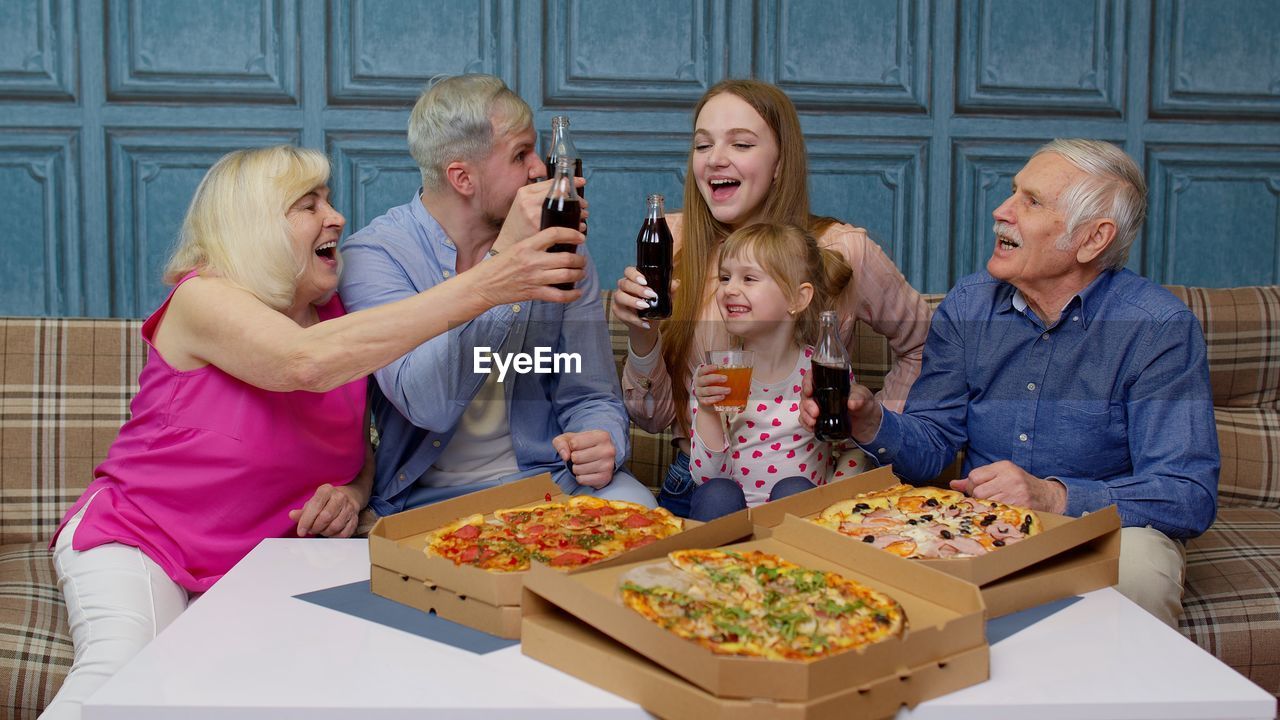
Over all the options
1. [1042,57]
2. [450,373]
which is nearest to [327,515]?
[450,373]

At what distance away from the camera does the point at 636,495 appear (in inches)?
83.2

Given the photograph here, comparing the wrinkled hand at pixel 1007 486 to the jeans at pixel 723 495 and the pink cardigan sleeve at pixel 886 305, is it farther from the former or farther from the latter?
the pink cardigan sleeve at pixel 886 305

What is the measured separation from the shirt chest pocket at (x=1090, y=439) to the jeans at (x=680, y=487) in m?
0.72

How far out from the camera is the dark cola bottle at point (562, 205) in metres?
1.79

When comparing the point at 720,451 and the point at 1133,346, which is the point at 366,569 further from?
the point at 1133,346

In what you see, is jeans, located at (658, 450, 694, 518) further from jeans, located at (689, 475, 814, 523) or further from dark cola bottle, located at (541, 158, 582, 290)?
dark cola bottle, located at (541, 158, 582, 290)

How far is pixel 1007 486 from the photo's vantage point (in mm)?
1768

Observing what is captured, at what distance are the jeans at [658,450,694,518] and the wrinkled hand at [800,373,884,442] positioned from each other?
357mm

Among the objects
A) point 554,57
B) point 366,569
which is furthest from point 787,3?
point 366,569

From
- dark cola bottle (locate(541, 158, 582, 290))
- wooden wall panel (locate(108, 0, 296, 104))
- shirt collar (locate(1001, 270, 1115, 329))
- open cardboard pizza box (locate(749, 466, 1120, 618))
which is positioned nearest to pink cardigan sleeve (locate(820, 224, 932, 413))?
shirt collar (locate(1001, 270, 1115, 329))

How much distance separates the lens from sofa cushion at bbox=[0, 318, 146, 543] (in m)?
2.49

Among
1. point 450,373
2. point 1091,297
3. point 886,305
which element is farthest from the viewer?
point 886,305

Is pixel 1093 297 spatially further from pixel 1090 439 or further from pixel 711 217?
pixel 711 217

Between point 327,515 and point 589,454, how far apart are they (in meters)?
0.47
